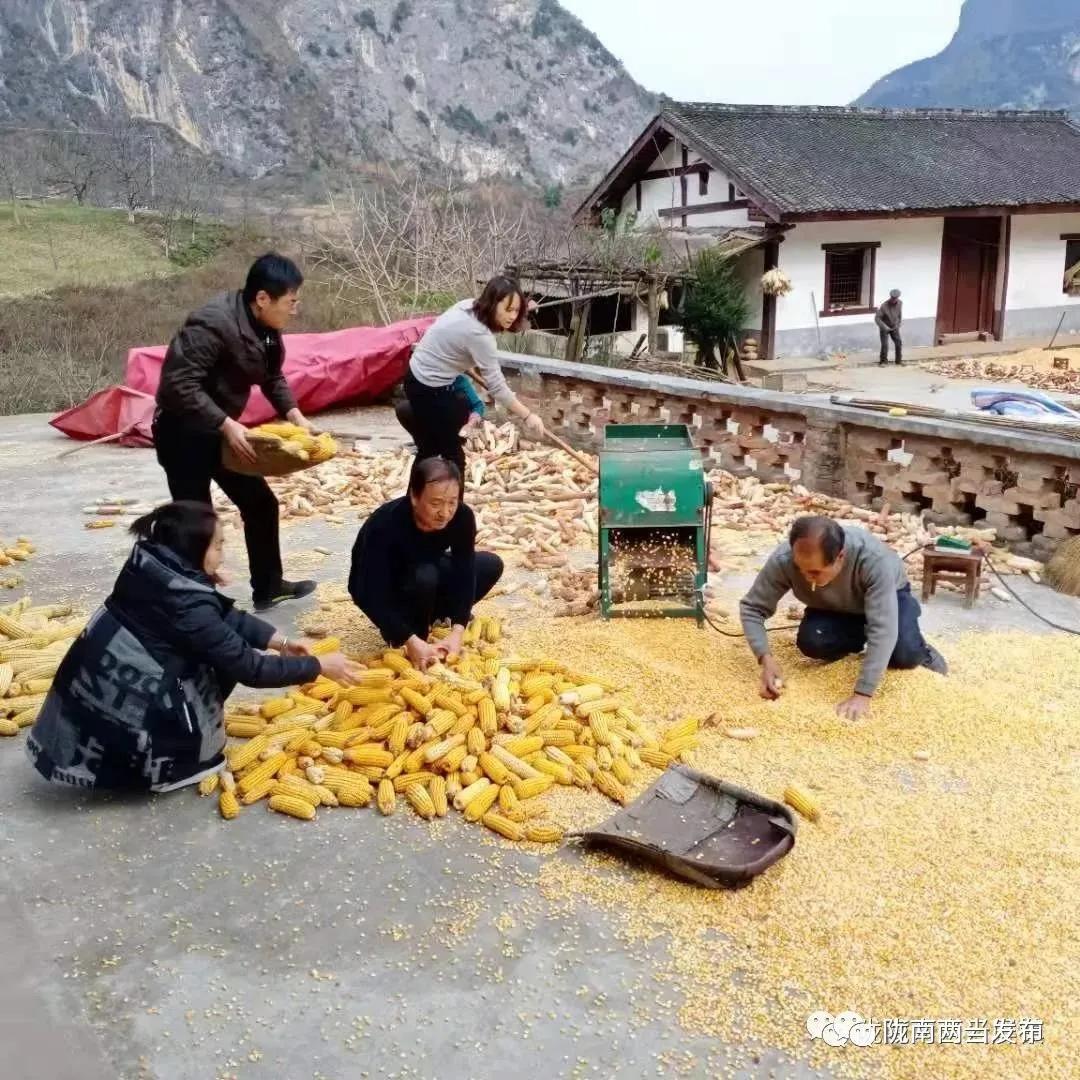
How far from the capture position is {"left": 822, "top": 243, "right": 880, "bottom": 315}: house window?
2305 centimetres

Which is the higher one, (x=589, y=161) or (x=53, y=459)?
(x=589, y=161)

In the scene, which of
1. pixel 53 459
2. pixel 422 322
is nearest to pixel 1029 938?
pixel 53 459

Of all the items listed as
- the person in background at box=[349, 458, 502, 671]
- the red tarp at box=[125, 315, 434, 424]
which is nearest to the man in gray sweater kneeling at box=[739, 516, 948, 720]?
the person in background at box=[349, 458, 502, 671]

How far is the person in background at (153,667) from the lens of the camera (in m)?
3.52

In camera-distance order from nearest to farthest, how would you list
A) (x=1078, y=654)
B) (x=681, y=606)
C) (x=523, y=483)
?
(x=1078, y=654), (x=681, y=606), (x=523, y=483)

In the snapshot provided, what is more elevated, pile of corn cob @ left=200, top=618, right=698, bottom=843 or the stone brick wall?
the stone brick wall

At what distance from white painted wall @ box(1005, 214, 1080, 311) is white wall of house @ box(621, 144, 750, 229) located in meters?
7.26

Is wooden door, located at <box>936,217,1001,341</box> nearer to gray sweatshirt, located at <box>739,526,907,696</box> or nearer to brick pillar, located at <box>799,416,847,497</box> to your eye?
brick pillar, located at <box>799,416,847,497</box>

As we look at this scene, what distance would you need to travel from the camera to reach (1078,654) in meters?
4.96

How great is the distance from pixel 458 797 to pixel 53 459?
7687mm

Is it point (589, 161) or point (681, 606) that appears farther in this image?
point (589, 161)

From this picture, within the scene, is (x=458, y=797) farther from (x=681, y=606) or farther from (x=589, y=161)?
(x=589, y=161)

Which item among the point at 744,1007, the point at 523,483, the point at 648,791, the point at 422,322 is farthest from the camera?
the point at 422,322

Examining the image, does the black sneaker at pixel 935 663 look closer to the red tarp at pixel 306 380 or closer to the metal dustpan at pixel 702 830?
the metal dustpan at pixel 702 830
